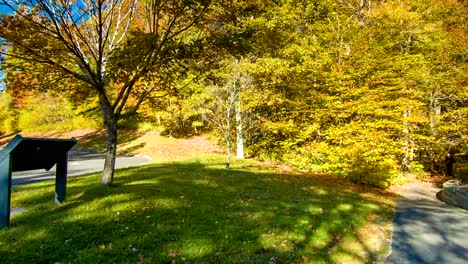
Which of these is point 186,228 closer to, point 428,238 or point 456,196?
point 428,238

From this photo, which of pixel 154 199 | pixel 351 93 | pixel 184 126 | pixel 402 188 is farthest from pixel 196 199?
pixel 184 126

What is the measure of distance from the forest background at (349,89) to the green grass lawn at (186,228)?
18.0 ft

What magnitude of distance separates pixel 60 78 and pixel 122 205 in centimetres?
385

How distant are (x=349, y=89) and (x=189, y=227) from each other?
11384 millimetres

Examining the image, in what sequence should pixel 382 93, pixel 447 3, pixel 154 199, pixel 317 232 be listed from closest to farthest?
pixel 317 232 → pixel 154 199 → pixel 382 93 → pixel 447 3

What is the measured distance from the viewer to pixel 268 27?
64.5 ft

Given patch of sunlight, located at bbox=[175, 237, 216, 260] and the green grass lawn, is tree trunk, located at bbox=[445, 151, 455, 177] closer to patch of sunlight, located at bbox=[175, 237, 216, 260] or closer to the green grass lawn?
the green grass lawn

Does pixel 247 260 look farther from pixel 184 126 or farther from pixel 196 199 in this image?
pixel 184 126

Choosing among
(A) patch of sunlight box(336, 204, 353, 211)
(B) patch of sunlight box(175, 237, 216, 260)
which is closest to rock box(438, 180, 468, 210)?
(A) patch of sunlight box(336, 204, 353, 211)

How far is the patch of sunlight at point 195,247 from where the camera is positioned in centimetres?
489

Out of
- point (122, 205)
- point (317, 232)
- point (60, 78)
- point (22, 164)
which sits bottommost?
point (317, 232)

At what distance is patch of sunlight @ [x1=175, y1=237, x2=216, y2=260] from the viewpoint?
4.89m

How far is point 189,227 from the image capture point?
6.01m

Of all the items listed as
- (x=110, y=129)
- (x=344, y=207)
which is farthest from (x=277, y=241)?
(x=110, y=129)
